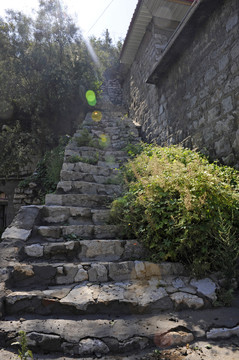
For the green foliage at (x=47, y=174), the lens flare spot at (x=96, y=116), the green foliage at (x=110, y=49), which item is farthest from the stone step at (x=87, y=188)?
the green foliage at (x=110, y=49)

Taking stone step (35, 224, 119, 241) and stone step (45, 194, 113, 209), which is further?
stone step (45, 194, 113, 209)

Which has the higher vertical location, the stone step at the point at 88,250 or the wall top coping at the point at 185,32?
the wall top coping at the point at 185,32

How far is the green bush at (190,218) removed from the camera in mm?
2217

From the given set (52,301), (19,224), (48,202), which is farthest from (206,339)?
(48,202)

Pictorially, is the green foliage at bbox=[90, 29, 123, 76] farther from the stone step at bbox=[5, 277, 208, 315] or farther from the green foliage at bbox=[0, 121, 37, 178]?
the stone step at bbox=[5, 277, 208, 315]

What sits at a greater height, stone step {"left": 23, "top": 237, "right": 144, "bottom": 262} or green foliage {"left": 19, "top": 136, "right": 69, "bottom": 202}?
green foliage {"left": 19, "top": 136, "right": 69, "bottom": 202}

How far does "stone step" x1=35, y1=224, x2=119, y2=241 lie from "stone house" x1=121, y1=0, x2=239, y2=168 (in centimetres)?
185

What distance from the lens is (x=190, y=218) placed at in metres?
2.22

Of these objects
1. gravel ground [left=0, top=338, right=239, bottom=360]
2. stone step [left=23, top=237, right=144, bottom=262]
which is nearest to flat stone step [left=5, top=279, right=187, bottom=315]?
gravel ground [left=0, top=338, right=239, bottom=360]

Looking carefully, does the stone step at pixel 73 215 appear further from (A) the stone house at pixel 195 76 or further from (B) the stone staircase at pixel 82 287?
(A) the stone house at pixel 195 76

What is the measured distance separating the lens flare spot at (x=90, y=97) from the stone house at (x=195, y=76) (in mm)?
2358

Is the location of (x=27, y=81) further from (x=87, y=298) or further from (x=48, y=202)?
(x=87, y=298)

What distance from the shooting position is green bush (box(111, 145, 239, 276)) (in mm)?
2217

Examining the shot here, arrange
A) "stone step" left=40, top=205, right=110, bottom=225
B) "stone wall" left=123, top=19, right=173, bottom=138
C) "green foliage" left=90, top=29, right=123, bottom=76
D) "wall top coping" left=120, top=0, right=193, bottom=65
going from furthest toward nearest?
"green foliage" left=90, top=29, right=123, bottom=76 → "stone wall" left=123, top=19, right=173, bottom=138 → "wall top coping" left=120, top=0, right=193, bottom=65 → "stone step" left=40, top=205, right=110, bottom=225
